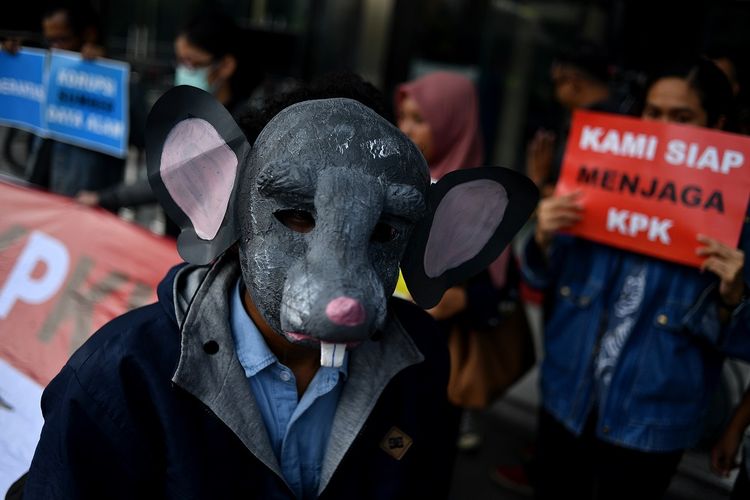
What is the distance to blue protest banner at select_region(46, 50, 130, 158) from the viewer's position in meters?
3.53

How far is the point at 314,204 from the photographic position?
121 centimetres

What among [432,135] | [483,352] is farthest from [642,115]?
[483,352]

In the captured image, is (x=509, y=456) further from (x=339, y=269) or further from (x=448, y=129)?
(x=339, y=269)

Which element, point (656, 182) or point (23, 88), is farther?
point (23, 88)

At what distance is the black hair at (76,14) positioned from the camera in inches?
154

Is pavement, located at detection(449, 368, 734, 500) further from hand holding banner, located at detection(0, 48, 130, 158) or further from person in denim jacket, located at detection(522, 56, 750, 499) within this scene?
hand holding banner, located at detection(0, 48, 130, 158)

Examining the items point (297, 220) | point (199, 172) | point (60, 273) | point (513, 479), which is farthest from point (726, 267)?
point (60, 273)

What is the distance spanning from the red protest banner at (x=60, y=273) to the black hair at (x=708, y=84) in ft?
6.02

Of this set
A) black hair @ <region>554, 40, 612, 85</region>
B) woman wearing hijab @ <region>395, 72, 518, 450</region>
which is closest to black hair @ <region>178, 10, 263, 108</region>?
woman wearing hijab @ <region>395, 72, 518, 450</region>

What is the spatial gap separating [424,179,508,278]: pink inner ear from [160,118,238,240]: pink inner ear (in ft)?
1.37

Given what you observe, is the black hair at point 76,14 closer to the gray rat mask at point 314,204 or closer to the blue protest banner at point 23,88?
the blue protest banner at point 23,88

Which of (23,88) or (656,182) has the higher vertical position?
(656,182)

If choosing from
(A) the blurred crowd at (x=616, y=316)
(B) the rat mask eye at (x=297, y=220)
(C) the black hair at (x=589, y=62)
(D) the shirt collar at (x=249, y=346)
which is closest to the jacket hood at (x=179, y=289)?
(D) the shirt collar at (x=249, y=346)

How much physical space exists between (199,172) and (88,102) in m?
2.57
